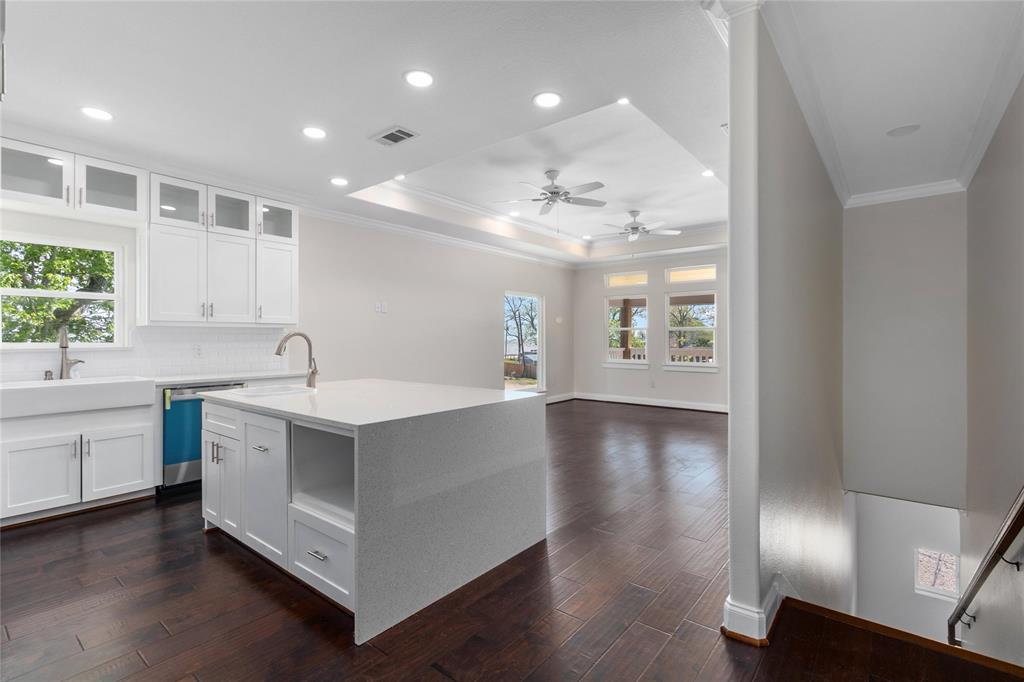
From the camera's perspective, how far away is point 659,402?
831 cm

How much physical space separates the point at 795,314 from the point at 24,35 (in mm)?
4117

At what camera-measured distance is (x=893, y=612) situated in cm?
567

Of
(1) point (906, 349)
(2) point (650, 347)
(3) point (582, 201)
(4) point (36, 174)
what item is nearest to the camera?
(4) point (36, 174)

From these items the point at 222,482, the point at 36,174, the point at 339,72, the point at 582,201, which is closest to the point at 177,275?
the point at 36,174

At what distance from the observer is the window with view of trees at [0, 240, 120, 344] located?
363 centimetres

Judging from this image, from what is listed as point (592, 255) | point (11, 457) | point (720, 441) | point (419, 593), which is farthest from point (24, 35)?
point (592, 255)

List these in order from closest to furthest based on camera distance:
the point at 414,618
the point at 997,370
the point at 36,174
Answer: the point at 414,618 < the point at 997,370 < the point at 36,174

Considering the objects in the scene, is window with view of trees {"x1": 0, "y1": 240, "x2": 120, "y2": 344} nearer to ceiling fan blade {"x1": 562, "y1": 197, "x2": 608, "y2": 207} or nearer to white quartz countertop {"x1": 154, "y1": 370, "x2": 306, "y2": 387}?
white quartz countertop {"x1": 154, "y1": 370, "x2": 306, "y2": 387}

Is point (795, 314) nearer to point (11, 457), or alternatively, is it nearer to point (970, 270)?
point (970, 270)

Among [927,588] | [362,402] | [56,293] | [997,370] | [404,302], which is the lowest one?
[927,588]

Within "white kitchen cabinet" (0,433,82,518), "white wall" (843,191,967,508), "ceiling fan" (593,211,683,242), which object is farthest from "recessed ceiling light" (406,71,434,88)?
"white wall" (843,191,967,508)

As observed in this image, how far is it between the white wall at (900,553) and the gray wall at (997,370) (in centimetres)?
119

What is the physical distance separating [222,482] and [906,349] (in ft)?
18.4

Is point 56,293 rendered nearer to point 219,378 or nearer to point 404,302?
point 219,378
